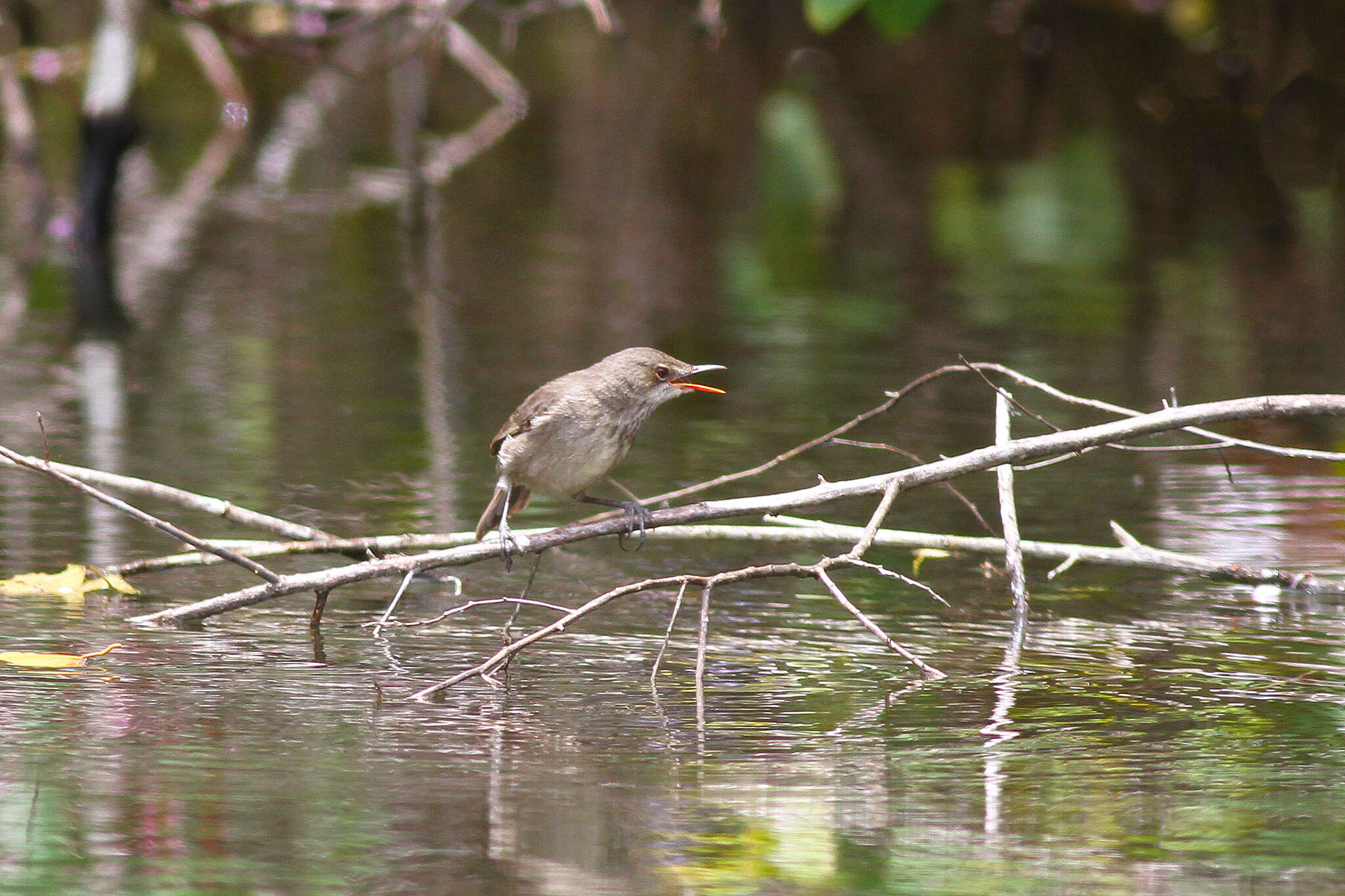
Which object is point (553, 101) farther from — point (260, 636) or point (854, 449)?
point (260, 636)

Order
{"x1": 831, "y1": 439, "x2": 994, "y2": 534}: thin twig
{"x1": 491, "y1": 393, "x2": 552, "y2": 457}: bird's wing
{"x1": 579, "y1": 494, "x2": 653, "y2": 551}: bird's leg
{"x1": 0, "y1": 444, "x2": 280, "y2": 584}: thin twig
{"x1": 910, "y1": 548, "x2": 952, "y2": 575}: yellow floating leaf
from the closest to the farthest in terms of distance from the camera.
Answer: {"x1": 0, "y1": 444, "x2": 280, "y2": 584}: thin twig < {"x1": 579, "y1": 494, "x2": 653, "y2": 551}: bird's leg < {"x1": 831, "y1": 439, "x2": 994, "y2": 534}: thin twig < {"x1": 491, "y1": 393, "x2": 552, "y2": 457}: bird's wing < {"x1": 910, "y1": 548, "x2": 952, "y2": 575}: yellow floating leaf

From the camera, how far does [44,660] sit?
6488 millimetres

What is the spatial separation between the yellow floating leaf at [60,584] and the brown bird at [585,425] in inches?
54.3

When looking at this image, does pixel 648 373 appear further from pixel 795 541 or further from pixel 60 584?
pixel 60 584

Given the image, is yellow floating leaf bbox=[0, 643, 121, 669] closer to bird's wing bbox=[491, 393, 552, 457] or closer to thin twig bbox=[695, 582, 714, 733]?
bird's wing bbox=[491, 393, 552, 457]

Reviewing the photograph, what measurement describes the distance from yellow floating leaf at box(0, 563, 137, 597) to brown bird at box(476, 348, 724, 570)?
1.38 metres

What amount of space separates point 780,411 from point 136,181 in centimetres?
1364

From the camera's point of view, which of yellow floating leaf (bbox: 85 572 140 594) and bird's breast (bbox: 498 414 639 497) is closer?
bird's breast (bbox: 498 414 639 497)

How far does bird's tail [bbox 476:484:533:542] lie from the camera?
7363mm

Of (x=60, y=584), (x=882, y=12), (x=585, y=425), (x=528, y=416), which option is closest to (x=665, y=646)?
(x=585, y=425)

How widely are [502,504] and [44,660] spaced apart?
177cm

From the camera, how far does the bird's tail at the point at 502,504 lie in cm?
736

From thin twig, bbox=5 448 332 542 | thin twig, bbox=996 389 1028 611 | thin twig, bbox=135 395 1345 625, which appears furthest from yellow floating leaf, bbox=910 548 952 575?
thin twig, bbox=5 448 332 542

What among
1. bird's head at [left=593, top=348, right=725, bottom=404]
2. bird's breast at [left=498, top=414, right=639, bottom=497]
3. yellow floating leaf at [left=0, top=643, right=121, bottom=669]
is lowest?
yellow floating leaf at [left=0, top=643, right=121, bottom=669]
